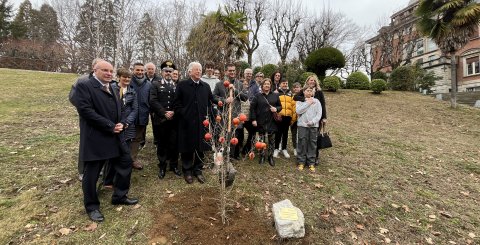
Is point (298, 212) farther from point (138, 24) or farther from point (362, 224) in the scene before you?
point (138, 24)

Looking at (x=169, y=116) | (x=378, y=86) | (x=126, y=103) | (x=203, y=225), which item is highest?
(x=378, y=86)

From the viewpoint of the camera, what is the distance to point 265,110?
5.64m

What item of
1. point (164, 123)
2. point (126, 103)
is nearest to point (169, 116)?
point (164, 123)

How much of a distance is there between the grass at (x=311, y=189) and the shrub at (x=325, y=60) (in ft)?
30.0

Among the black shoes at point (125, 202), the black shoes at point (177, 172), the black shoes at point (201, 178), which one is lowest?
the black shoes at point (125, 202)

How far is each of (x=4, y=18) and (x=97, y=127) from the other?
133 feet

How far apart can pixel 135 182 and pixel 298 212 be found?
278 centimetres

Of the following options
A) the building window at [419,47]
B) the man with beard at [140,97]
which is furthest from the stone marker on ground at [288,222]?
the building window at [419,47]

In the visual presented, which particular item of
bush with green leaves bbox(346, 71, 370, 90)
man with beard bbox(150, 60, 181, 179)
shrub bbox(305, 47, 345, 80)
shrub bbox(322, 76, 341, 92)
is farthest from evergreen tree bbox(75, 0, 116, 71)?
bush with green leaves bbox(346, 71, 370, 90)

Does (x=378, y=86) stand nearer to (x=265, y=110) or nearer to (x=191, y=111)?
(x=265, y=110)

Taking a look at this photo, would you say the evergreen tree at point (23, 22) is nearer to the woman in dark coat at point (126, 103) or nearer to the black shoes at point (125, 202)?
the woman in dark coat at point (126, 103)

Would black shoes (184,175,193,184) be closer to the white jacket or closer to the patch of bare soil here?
A: the patch of bare soil

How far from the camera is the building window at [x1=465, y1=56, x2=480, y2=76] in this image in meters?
29.6

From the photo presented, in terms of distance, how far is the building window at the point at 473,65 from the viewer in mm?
Result: 29641
